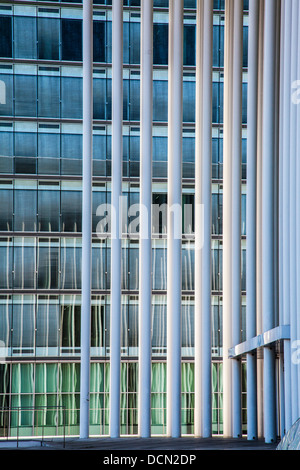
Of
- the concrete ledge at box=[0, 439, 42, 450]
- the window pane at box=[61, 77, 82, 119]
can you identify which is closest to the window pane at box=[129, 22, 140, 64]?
the window pane at box=[61, 77, 82, 119]

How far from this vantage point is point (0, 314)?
83.1ft

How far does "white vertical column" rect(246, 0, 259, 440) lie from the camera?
610 inches

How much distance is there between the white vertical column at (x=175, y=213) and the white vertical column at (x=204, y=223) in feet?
1.89

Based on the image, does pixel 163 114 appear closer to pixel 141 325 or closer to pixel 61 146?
pixel 61 146

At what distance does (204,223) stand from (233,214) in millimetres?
865

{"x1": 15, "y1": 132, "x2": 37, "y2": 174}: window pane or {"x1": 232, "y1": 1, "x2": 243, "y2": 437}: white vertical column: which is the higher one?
{"x1": 15, "y1": 132, "x2": 37, "y2": 174}: window pane

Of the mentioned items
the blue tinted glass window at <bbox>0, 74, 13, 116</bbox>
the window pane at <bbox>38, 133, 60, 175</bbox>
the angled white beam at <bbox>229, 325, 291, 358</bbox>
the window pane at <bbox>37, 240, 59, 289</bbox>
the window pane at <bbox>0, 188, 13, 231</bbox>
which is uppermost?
the blue tinted glass window at <bbox>0, 74, 13, 116</bbox>

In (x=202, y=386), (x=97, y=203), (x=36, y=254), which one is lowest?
(x=202, y=386)

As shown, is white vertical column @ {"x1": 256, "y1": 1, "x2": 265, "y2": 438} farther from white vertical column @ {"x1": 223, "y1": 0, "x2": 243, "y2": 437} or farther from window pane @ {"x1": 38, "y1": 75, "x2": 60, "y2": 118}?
window pane @ {"x1": 38, "y1": 75, "x2": 60, "y2": 118}

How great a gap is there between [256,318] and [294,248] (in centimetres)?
445

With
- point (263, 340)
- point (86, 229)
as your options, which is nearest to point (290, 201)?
point (263, 340)

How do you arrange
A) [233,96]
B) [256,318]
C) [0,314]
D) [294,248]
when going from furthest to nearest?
[0,314] < [233,96] < [256,318] < [294,248]

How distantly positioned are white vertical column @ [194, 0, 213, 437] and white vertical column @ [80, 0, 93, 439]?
8.28 ft

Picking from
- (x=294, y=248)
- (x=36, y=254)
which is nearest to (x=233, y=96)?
(x=294, y=248)
